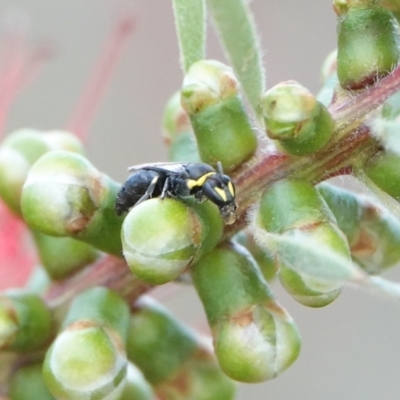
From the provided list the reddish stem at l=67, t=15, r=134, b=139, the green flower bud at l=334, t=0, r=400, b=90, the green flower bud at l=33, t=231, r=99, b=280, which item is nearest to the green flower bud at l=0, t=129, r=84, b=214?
the green flower bud at l=33, t=231, r=99, b=280

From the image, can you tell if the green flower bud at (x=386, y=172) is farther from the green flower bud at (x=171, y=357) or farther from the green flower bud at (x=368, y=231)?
the green flower bud at (x=171, y=357)

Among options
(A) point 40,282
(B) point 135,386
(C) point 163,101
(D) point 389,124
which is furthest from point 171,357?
(C) point 163,101

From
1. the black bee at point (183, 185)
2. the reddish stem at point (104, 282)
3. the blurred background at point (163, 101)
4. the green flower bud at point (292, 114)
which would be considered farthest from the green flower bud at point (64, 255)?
the blurred background at point (163, 101)

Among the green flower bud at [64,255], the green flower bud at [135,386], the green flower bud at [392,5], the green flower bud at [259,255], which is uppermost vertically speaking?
the green flower bud at [392,5]

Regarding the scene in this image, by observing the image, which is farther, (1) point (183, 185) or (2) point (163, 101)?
(2) point (163, 101)

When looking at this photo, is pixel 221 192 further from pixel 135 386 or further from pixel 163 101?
pixel 163 101

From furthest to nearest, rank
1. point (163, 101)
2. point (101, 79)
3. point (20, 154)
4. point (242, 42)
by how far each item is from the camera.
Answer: point (163, 101)
point (101, 79)
point (20, 154)
point (242, 42)
